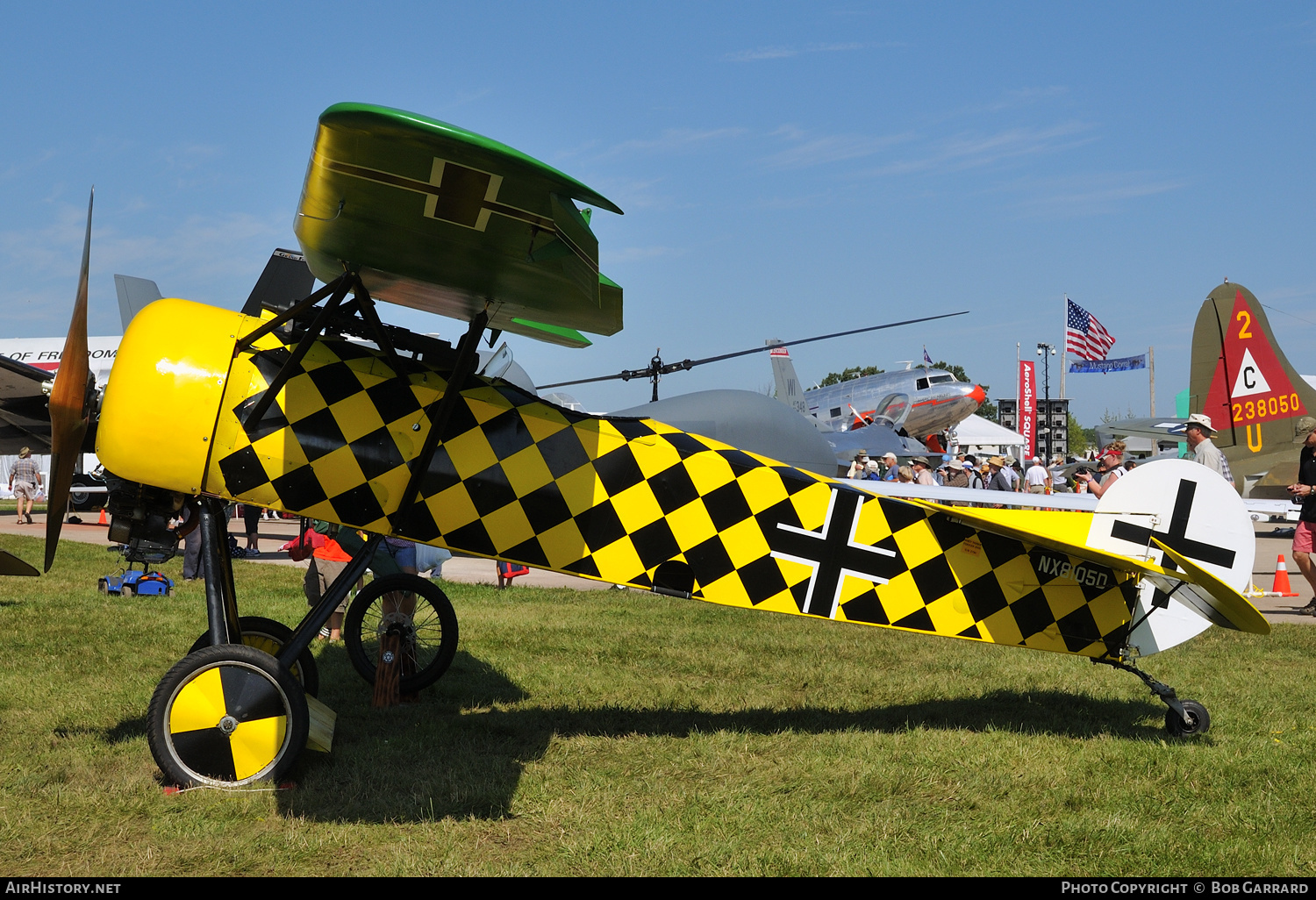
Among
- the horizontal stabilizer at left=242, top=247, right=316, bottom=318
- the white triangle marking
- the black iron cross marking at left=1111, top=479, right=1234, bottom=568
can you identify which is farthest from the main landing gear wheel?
the white triangle marking

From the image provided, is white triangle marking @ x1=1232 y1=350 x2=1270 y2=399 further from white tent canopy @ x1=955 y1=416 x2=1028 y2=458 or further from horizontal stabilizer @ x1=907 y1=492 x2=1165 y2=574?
white tent canopy @ x1=955 y1=416 x2=1028 y2=458

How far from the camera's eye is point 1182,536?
18.3 ft

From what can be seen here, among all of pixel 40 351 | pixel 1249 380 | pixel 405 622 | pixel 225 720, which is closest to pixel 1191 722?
pixel 405 622

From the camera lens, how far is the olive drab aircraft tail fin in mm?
17797

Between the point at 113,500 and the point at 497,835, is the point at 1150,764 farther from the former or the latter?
the point at 113,500

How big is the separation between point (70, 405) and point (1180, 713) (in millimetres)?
6209

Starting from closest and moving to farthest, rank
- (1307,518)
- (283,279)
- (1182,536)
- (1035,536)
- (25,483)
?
(1035,536) < (1182,536) < (283,279) < (1307,518) < (25,483)

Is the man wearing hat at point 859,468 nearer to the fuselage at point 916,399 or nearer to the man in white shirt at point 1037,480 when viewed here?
the man in white shirt at point 1037,480

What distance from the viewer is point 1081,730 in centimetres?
580

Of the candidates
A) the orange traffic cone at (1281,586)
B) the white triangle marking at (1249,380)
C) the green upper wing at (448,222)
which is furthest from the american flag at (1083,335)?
the green upper wing at (448,222)

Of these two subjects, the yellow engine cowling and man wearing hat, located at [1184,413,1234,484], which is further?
man wearing hat, located at [1184,413,1234,484]

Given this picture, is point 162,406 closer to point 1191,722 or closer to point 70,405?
point 70,405

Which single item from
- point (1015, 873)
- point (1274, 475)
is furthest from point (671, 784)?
point (1274, 475)

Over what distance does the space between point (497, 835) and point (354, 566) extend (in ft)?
5.31
